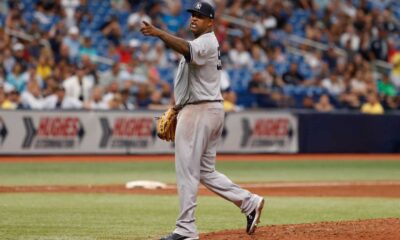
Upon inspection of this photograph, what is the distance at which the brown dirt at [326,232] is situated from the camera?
729 centimetres

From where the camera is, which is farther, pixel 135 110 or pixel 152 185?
pixel 135 110

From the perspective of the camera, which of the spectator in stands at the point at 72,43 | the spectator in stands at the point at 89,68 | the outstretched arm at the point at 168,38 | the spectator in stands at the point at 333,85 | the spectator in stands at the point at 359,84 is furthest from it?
the spectator in stands at the point at 359,84

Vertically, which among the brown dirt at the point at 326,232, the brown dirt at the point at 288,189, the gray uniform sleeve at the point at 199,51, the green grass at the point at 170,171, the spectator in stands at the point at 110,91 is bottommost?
the green grass at the point at 170,171

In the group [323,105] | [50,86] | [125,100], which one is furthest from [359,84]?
[50,86]

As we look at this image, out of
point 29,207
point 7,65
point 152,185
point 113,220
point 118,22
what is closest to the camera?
point 113,220

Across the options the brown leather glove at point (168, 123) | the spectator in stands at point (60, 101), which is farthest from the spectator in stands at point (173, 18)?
the brown leather glove at point (168, 123)

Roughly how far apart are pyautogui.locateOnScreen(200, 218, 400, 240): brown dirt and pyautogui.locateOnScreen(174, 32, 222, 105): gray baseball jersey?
118cm

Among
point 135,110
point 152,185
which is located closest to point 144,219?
point 152,185

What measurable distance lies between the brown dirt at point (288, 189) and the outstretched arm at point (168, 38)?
5792 mm

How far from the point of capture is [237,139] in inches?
821

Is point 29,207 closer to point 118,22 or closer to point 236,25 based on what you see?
point 118,22

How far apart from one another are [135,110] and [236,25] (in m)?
5.96

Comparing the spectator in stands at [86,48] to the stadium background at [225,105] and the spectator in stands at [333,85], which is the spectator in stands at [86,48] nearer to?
the stadium background at [225,105]

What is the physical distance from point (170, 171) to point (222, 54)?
22.2ft
